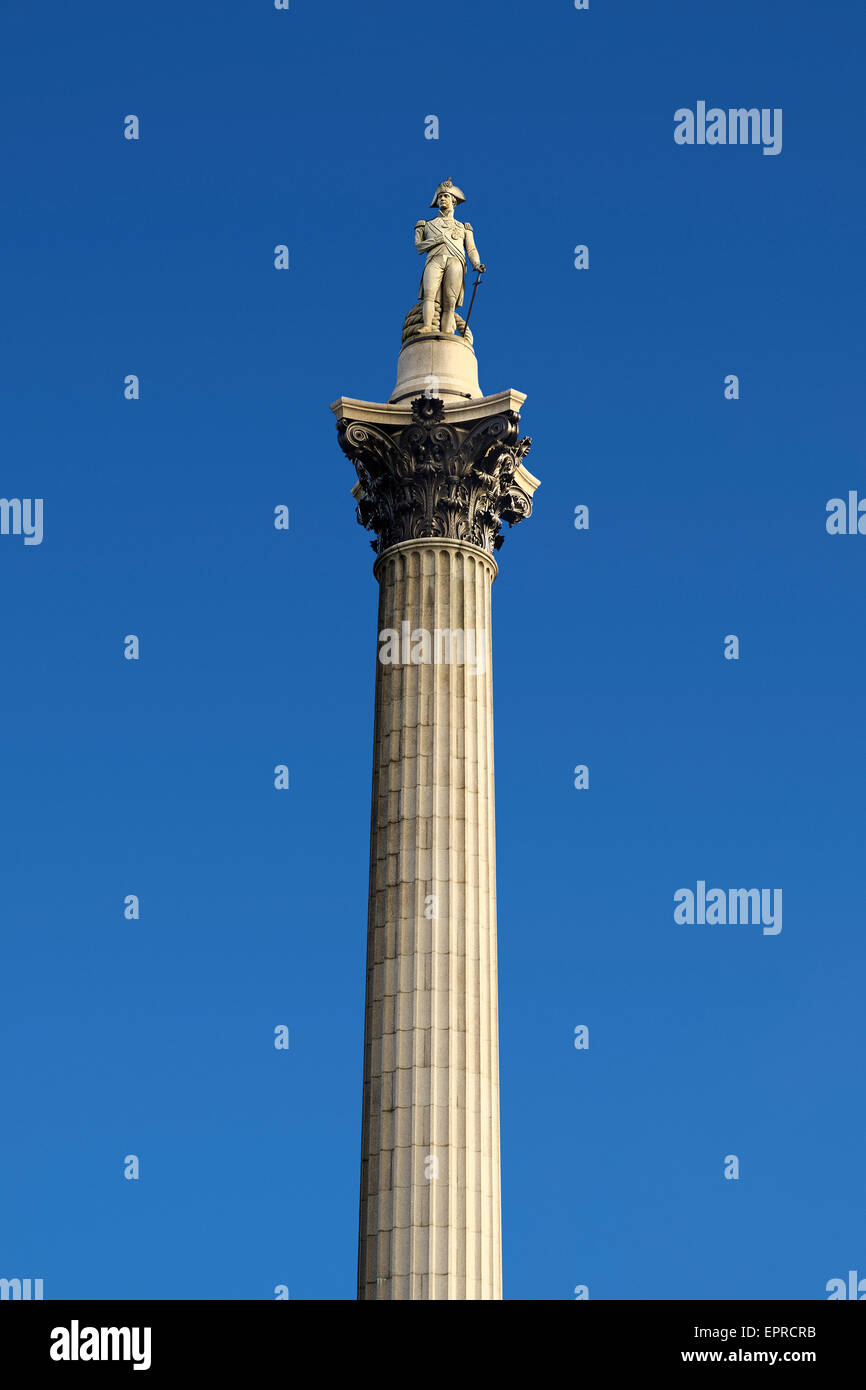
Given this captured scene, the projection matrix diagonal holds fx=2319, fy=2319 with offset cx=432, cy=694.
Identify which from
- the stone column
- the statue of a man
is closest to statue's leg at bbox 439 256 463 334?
the statue of a man

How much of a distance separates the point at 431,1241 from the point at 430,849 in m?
8.15

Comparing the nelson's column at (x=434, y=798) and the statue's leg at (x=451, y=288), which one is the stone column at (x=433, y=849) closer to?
the nelson's column at (x=434, y=798)

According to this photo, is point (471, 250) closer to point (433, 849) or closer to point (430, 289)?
point (430, 289)

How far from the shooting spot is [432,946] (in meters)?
47.1

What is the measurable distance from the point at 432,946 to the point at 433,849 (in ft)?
7.10

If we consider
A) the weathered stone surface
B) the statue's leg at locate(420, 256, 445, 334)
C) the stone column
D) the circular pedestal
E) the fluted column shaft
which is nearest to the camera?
the fluted column shaft

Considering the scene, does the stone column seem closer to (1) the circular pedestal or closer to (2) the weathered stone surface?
(2) the weathered stone surface

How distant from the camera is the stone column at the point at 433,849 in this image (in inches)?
1769

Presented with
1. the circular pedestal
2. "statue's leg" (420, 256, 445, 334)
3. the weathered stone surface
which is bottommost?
the weathered stone surface

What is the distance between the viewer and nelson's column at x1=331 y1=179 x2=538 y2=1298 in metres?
45.0

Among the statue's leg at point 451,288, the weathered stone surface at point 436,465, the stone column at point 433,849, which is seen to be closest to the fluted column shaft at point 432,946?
the stone column at point 433,849

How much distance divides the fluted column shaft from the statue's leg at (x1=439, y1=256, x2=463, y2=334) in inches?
274

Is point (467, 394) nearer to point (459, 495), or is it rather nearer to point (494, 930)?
point (459, 495)

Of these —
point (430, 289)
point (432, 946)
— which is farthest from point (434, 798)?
point (430, 289)
